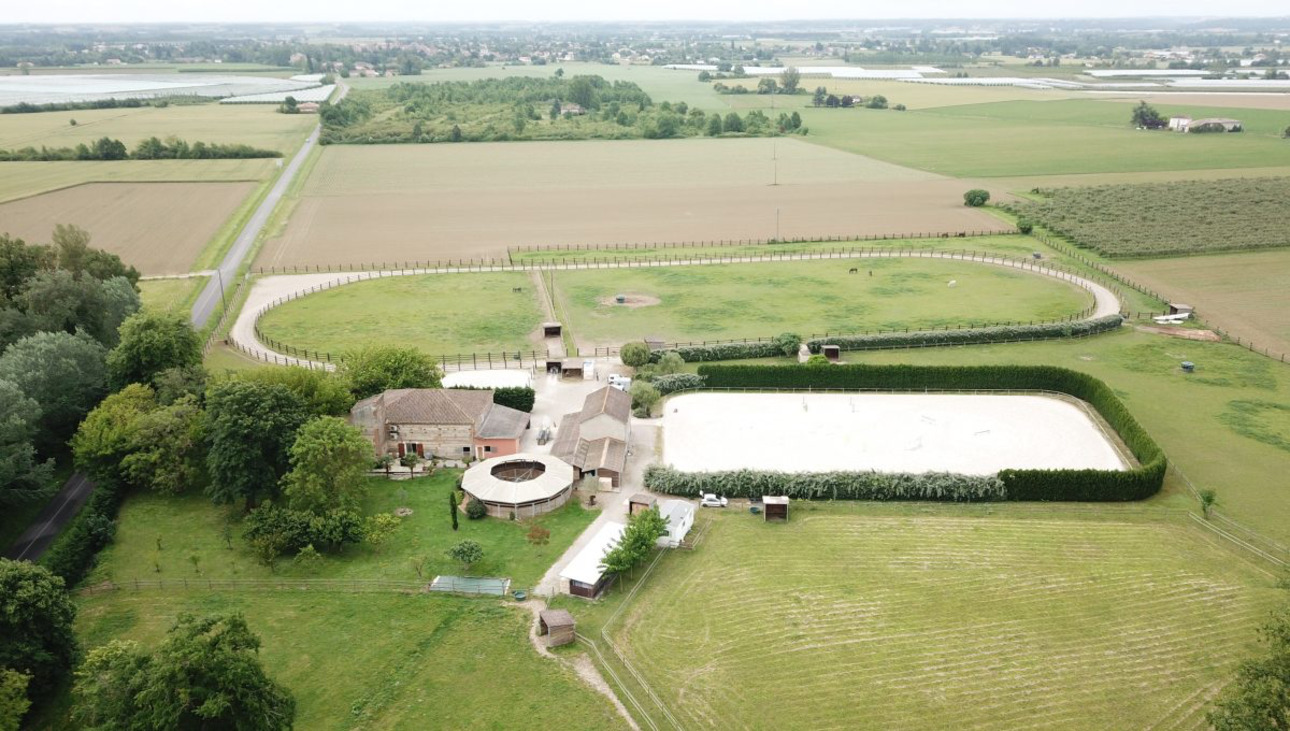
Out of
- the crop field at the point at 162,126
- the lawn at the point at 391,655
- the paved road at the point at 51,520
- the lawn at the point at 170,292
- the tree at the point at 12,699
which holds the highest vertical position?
the crop field at the point at 162,126

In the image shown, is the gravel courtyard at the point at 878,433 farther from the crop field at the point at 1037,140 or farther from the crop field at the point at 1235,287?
the crop field at the point at 1037,140

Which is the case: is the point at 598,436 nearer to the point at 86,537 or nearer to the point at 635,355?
the point at 635,355

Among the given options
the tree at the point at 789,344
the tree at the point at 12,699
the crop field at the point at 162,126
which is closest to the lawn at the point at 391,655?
the tree at the point at 12,699

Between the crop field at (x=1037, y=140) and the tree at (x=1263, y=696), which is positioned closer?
the tree at (x=1263, y=696)

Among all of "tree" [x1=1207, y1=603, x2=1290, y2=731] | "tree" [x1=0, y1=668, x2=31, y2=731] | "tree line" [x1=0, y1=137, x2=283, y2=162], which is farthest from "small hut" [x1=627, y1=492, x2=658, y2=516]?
"tree line" [x1=0, y1=137, x2=283, y2=162]

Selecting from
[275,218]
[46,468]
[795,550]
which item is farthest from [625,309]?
[275,218]

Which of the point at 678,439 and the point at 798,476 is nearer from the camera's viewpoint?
the point at 798,476

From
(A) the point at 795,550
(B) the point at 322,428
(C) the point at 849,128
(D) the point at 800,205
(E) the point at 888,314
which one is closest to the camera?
(A) the point at 795,550

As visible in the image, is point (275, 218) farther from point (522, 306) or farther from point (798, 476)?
point (798, 476)
